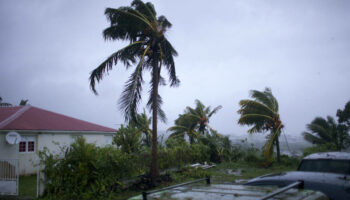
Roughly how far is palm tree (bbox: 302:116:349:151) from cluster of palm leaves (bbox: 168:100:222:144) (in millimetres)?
8591

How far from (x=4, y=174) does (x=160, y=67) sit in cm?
789

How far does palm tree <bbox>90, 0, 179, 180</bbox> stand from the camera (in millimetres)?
10559

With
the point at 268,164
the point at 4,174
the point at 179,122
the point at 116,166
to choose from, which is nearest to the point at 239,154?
the point at 268,164

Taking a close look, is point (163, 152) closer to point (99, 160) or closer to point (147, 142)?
point (99, 160)

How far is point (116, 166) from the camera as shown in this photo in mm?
9648

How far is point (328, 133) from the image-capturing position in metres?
20.1

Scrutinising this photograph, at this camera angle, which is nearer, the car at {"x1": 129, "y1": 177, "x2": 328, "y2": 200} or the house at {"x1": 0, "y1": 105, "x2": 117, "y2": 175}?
the car at {"x1": 129, "y1": 177, "x2": 328, "y2": 200}

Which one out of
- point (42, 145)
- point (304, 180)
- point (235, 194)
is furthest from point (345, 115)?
point (42, 145)

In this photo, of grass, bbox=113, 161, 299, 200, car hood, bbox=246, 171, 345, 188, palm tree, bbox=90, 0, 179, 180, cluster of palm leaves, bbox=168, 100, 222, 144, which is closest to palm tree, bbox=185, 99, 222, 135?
cluster of palm leaves, bbox=168, 100, 222, 144

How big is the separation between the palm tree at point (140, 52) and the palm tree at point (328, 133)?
574 inches

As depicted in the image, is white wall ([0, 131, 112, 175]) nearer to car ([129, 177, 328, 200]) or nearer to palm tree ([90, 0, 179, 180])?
palm tree ([90, 0, 179, 180])

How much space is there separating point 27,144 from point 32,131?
0.89 m

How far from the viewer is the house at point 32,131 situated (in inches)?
556

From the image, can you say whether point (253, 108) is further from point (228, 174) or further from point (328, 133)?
point (328, 133)
